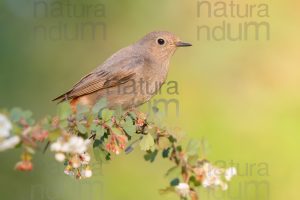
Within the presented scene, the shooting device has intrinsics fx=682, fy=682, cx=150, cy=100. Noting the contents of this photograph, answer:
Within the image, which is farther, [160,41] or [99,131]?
[160,41]

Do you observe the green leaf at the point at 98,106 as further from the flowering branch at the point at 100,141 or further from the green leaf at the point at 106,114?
the green leaf at the point at 106,114

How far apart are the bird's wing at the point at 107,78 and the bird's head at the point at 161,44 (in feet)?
1.50

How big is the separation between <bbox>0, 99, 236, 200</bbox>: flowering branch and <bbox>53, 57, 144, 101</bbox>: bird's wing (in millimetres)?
2132

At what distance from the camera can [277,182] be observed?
7.16 meters

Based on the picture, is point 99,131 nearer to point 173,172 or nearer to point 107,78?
point 173,172

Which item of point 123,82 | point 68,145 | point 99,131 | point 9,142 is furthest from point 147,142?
point 123,82

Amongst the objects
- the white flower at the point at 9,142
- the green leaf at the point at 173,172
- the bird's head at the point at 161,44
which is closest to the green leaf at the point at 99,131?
the green leaf at the point at 173,172

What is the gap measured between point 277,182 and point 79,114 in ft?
13.6

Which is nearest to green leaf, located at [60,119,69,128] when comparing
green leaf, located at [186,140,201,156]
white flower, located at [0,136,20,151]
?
white flower, located at [0,136,20,151]

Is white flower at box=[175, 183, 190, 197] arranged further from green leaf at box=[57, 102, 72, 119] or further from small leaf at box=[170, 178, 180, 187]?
green leaf at box=[57, 102, 72, 119]

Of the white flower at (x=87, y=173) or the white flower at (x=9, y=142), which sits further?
the white flower at (x=87, y=173)

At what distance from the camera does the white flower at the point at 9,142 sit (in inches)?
110

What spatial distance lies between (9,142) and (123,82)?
11.9 ft

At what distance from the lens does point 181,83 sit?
8305 millimetres
